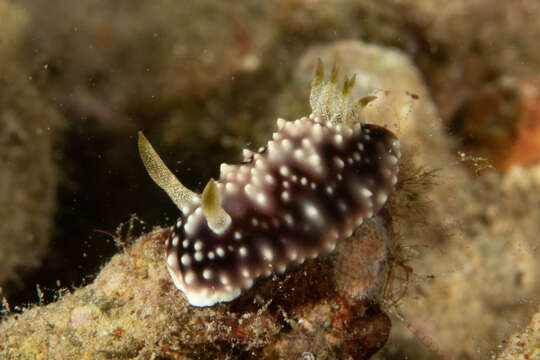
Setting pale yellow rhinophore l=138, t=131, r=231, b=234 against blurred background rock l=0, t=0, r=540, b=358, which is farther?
blurred background rock l=0, t=0, r=540, b=358

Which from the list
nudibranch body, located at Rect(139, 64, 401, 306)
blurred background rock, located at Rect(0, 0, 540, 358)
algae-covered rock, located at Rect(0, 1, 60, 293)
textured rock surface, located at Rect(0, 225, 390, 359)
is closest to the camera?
nudibranch body, located at Rect(139, 64, 401, 306)

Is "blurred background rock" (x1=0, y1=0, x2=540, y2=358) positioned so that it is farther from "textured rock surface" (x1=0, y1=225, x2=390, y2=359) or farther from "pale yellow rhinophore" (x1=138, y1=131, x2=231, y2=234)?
"pale yellow rhinophore" (x1=138, y1=131, x2=231, y2=234)

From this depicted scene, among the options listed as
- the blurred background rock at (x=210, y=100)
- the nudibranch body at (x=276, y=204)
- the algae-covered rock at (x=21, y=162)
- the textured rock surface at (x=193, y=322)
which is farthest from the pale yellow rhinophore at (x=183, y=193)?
the algae-covered rock at (x=21, y=162)

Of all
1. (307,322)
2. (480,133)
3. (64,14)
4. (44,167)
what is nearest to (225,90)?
(64,14)

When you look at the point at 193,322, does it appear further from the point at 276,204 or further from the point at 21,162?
the point at 21,162

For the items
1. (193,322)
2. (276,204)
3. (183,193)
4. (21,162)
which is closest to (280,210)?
(276,204)

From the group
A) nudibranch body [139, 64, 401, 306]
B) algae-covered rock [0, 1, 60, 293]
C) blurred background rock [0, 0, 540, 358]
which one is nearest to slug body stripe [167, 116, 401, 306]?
nudibranch body [139, 64, 401, 306]
